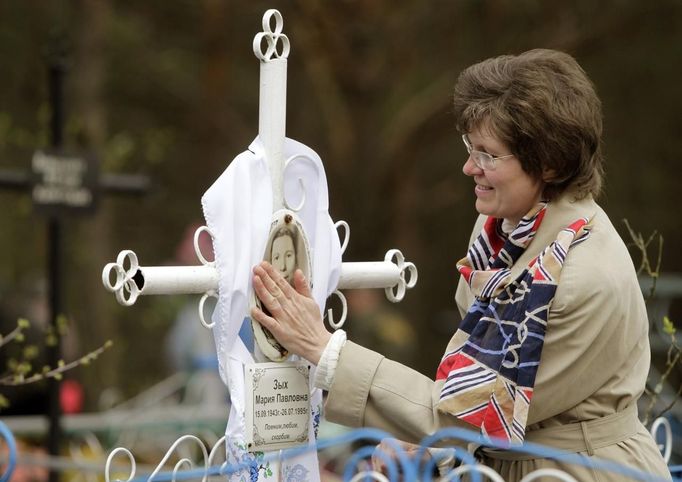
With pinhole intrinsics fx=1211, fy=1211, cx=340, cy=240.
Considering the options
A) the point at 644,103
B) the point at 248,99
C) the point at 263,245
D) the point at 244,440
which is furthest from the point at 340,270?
the point at 248,99

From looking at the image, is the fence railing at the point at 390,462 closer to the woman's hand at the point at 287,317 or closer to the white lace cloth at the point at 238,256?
the white lace cloth at the point at 238,256

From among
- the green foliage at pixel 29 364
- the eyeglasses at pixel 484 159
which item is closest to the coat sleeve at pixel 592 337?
the eyeglasses at pixel 484 159

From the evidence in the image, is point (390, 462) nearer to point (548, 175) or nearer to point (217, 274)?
point (217, 274)

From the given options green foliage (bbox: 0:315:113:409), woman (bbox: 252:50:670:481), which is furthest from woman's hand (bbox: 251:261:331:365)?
green foliage (bbox: 0:315:113:409)

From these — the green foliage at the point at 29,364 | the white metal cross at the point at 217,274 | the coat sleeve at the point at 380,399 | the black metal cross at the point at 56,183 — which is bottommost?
the coat sleeve at the point at 380,399

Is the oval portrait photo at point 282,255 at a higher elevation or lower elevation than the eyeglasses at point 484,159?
lower

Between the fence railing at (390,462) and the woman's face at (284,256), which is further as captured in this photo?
the woman's face at (284,256)

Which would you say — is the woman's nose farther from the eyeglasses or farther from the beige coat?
the beige coat

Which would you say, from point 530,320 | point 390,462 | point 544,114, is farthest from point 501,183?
point 390,462

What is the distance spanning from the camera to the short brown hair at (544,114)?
2.39 meters

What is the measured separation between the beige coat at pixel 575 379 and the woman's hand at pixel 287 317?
0.06 m

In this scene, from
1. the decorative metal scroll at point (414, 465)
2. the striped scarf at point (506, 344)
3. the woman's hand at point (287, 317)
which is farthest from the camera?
the woman's hand at point (287, 317)

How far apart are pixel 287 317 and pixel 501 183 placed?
20.0 inches

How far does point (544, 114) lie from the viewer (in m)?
2.38
